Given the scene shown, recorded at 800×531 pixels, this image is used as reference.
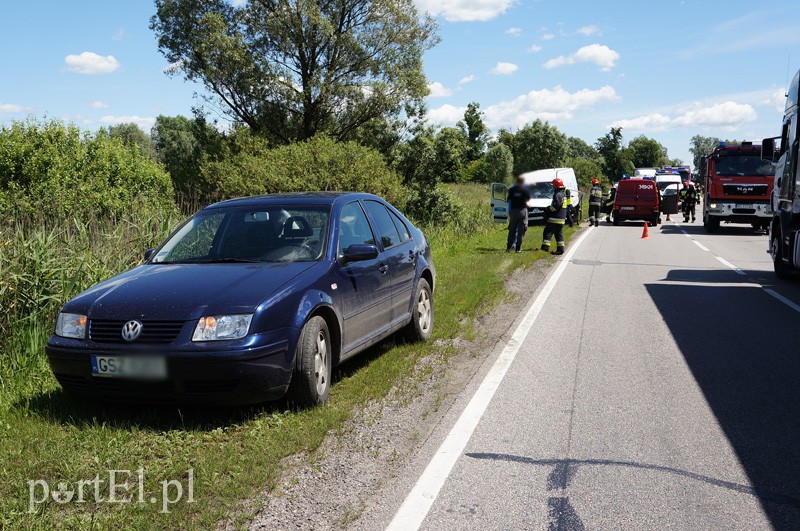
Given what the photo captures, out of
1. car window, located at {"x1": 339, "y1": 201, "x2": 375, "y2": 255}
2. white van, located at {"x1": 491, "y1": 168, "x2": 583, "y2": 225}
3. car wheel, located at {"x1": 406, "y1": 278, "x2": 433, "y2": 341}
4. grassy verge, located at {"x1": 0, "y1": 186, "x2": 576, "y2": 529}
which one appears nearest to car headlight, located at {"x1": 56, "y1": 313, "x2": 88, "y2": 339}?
grassy verge, located at {"x1": 0, "y1": 186, "x2": 576, "y2": 529}

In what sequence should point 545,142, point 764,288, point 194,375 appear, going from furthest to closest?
point 545,142 < point 764,288 < point 194,375

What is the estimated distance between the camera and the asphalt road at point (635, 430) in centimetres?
376

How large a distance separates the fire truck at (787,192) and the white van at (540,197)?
1363 cm

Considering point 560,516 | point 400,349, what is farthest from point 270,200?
point 560,516

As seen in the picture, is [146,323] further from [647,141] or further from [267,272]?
[647,141]

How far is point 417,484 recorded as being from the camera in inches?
162

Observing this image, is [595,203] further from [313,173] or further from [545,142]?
[313,173]

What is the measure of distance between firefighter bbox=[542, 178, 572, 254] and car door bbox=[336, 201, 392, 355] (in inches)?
426

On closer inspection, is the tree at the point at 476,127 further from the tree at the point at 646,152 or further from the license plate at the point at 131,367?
the license plate at the point at 131,367

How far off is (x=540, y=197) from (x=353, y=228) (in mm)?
25822

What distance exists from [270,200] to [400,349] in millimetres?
2013

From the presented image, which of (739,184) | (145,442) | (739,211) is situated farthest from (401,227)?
(739,211)

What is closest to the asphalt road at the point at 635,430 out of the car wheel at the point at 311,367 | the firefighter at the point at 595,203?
the car wheel at the point at 311,367

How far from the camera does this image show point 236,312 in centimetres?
482
